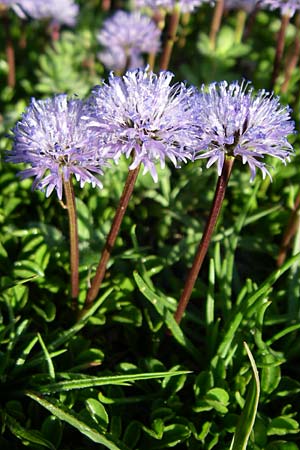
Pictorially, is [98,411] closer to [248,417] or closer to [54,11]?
[248,417]

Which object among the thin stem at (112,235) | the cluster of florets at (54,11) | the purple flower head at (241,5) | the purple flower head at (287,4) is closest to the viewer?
the thin stem at (112,235)

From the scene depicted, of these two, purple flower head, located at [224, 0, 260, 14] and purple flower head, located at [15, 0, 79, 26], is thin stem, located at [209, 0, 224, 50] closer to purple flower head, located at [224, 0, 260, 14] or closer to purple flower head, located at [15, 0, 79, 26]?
purple flower head, located at [224, 0, 260, 14]

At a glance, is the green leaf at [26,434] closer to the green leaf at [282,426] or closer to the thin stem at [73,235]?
the thin stem at [73,235]

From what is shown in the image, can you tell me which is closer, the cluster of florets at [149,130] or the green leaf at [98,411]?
the cluster of florets at [149,130]

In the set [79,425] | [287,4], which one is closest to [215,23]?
[287,4]

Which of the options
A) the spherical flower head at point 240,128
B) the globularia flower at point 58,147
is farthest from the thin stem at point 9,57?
the spherical flower head at point 240,128

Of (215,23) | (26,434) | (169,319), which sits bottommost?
(26,434)

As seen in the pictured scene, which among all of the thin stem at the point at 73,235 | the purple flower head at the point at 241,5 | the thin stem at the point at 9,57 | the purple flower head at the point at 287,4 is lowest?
the thin stem at the point at 73,235

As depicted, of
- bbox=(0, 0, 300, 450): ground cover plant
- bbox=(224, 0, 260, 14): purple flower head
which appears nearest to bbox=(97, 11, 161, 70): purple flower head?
bbox=(0, 0, 300, 450): ground cover plant
